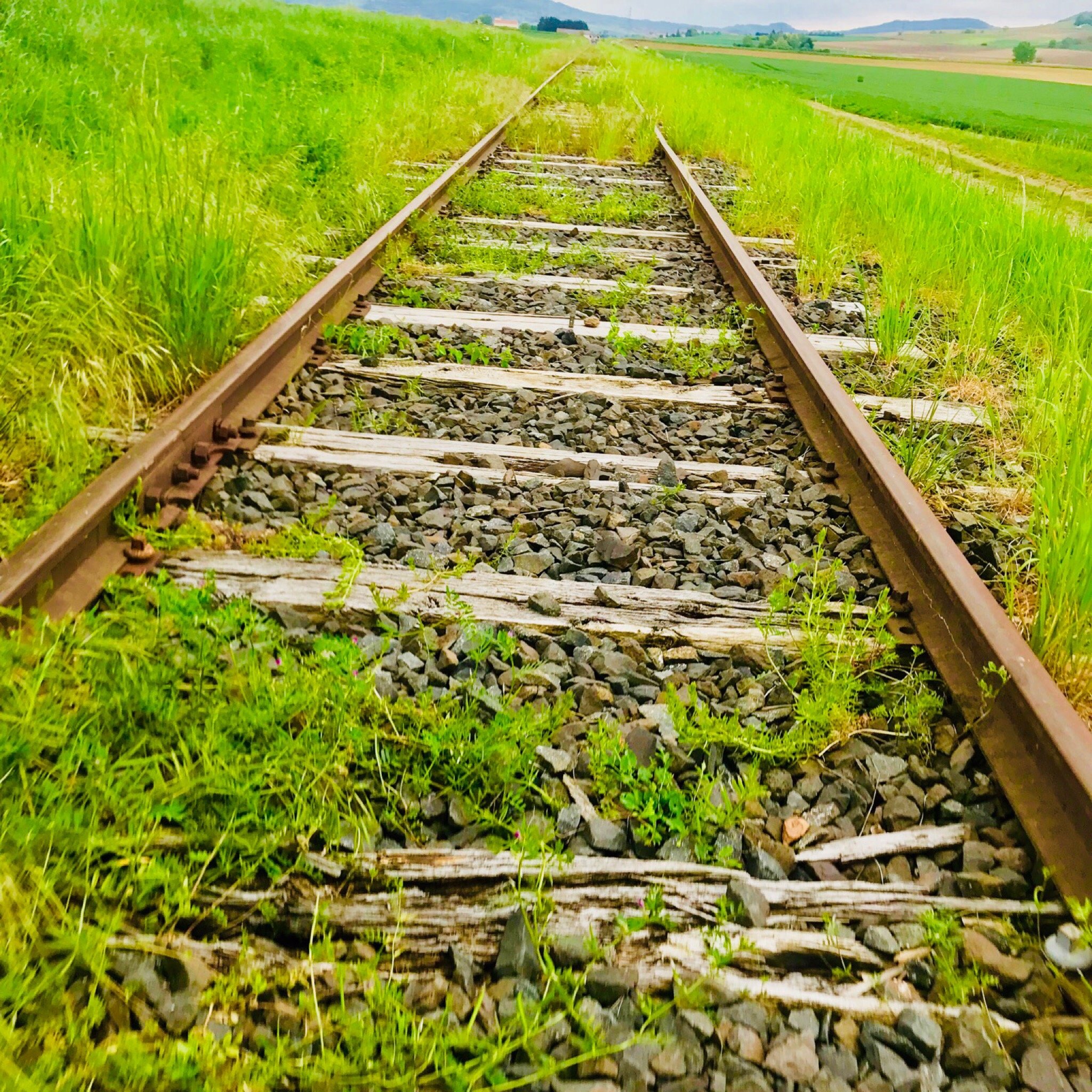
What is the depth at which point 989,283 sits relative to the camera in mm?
4160

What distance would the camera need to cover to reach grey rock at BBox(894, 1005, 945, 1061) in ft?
4.06

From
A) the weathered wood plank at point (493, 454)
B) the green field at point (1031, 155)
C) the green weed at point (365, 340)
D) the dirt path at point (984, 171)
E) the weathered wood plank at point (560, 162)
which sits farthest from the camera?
the green field at point (1031, 155)

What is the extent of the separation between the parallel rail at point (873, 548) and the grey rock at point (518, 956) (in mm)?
883

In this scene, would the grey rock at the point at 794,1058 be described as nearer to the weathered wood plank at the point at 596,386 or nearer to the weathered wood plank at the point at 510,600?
the weathered wood plank at the point at 510,600

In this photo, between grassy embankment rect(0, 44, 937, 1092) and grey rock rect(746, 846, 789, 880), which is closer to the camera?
grassy embankment rect(0, 44, 937, 1092)

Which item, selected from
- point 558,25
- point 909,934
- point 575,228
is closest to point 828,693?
point 909,934

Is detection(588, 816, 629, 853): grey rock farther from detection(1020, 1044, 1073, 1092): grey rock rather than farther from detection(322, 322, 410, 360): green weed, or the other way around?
detection(322, 322, 410, 360): green weed

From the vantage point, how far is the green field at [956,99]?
19172 millimetres

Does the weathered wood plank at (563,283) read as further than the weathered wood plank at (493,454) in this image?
Yes

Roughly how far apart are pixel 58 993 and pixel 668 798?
1.01 meters

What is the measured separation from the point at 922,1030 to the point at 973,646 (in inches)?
34.9

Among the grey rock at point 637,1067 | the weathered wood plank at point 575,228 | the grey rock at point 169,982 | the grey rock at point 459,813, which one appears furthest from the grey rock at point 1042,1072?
the weathered wood plank at point 575,228

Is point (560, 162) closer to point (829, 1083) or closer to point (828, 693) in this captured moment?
point (828, 693)

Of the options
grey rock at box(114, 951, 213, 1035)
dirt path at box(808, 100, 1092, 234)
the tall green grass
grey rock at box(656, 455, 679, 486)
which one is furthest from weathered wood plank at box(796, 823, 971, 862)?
dirt path at box(808, 100, 1092, 234)
